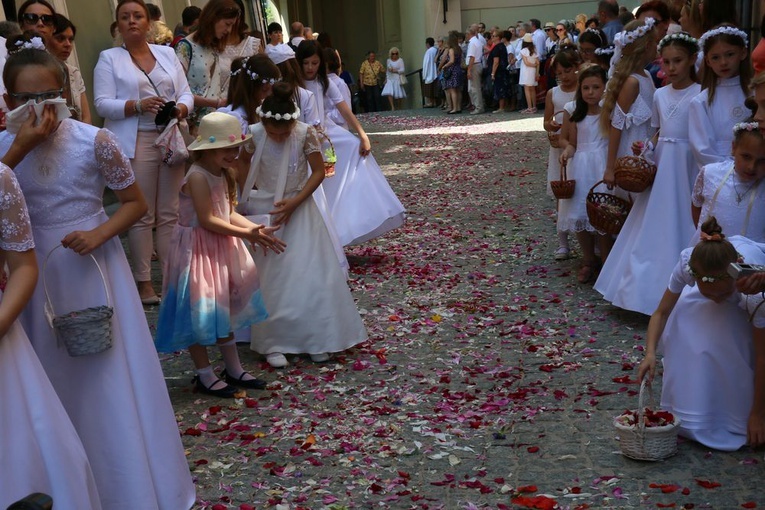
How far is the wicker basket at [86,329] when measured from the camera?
12.2 ft

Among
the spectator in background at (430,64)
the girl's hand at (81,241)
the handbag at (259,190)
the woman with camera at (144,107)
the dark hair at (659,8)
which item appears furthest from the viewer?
the spectator in background at (430,64)

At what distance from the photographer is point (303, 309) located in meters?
6.50

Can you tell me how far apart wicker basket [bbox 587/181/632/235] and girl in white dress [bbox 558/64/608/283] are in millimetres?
578

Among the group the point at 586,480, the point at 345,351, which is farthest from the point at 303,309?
the point at 586,480

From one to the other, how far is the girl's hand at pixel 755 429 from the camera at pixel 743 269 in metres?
0.73

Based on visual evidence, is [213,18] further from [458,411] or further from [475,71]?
[475,71]

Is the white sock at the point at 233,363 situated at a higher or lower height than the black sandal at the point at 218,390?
higher

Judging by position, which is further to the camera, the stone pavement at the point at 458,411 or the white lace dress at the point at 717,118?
the white lace dress at the point at 717,118

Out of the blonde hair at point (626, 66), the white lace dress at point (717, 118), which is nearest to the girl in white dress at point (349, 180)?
the blonde hair at point (626, 66)

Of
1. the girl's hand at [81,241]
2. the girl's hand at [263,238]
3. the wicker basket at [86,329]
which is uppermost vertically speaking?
the girl's hand at [81,241]

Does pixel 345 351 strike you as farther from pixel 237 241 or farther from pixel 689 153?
pixel 689 153

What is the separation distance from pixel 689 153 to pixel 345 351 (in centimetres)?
264

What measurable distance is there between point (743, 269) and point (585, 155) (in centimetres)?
390

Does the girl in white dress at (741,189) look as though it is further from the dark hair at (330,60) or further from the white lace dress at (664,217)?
the dark hair at (330,60)
